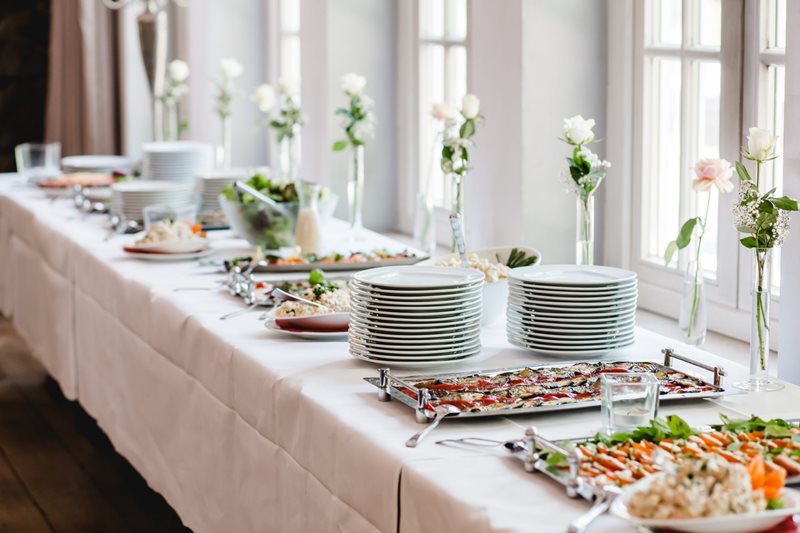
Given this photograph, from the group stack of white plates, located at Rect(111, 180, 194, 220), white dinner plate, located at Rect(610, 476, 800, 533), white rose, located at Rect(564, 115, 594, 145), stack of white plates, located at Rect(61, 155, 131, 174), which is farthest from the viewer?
stack of white plates, located at Rect(61, 155, 131, 174)

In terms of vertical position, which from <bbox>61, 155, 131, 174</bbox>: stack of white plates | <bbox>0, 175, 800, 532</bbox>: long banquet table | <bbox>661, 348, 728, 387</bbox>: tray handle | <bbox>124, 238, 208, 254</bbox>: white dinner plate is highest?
<bbox>61, 155, 131, 174</bbox>: stack of white plates

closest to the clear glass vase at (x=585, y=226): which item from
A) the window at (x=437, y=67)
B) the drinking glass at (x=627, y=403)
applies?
the drinking glass at (x=627, y=403)

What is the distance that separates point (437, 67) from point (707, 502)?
9.16 ft

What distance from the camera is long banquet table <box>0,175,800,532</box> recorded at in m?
1.37

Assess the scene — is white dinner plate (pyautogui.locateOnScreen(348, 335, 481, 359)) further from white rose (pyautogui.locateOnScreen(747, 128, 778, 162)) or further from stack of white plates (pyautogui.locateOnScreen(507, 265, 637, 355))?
white rose (pyautogui.locateOnScreen(747, 128, 778, 162))

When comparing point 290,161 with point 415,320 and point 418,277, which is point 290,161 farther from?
point 415,320

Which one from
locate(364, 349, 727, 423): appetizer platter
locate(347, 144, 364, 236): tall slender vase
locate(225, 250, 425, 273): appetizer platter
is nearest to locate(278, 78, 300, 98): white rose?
locate(347, 144, 364, 236): tall slender vase

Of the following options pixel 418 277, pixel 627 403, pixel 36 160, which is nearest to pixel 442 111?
pixel 418 277

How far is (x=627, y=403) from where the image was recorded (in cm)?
143

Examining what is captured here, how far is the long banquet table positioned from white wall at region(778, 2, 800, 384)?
151mm

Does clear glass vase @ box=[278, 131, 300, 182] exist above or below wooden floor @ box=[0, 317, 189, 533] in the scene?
above

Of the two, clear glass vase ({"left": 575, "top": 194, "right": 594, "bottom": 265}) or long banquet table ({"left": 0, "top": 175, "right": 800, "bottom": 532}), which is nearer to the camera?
long banquet table ({"left": 0, "top": 175, "right": 800, "bottom": 532})

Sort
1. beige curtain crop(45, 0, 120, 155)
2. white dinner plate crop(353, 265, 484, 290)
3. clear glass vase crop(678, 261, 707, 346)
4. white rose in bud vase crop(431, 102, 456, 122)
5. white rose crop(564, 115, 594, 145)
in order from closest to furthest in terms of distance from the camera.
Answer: white dinner plate crop(353, 265, 484, 290)
clear glass vase crop(678, 261, 707, 346)
white rose crop(564, 115, 594, 145)
white rose in bud vase crop(431, 102, 456, 122)
beige curtain crop(45, 0, 120, 155)

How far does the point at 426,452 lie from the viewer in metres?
1.45
